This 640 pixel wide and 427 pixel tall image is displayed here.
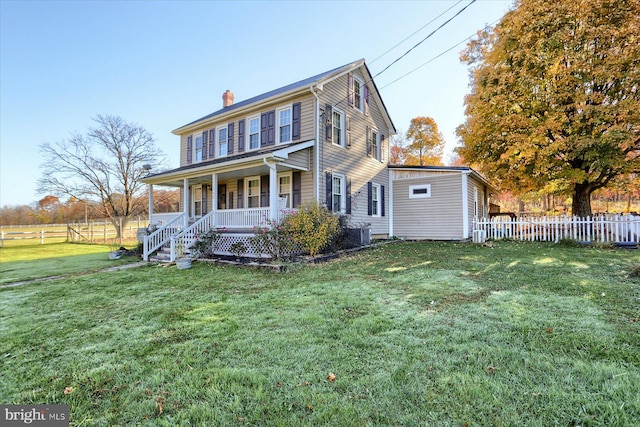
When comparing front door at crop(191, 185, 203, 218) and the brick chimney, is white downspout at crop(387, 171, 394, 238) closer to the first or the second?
front door at crop(191, 185, 203, 218)

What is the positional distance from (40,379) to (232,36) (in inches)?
599

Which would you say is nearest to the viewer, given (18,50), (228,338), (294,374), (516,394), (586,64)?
(516,394)

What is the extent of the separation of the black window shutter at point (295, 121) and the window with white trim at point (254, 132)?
182cm

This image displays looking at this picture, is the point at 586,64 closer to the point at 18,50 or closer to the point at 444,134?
the point at 444,134

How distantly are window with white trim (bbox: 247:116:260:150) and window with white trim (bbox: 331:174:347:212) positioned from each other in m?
3.67

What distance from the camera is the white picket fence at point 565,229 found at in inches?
414

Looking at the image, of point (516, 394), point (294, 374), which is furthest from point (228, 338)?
point (516, 394)

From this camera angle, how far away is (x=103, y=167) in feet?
74.9

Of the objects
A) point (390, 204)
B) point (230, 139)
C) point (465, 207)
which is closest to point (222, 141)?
point (230, 139)

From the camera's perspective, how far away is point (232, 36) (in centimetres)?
1400

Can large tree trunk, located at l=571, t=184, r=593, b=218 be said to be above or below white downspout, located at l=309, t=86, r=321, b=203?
below

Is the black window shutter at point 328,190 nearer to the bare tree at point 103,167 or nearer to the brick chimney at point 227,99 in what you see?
the brick chimney at point 227,99

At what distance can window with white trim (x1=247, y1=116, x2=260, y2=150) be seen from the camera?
1262 centimetres

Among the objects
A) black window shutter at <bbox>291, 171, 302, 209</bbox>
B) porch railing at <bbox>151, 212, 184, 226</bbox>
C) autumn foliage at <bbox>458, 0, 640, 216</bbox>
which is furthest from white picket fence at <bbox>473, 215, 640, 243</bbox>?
porch railing at <bbox>151, 212, 184, 226</bbox>
